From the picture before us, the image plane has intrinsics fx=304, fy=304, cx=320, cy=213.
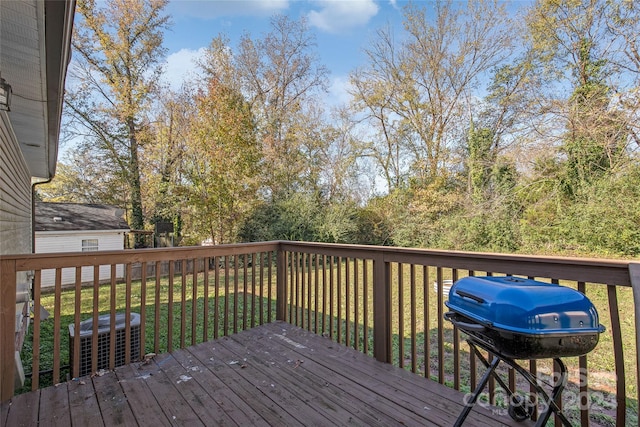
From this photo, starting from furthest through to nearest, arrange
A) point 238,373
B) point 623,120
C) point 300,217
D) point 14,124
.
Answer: point 300,217
point 623,120
point 14,124
point 238,373

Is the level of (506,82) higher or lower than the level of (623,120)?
higher

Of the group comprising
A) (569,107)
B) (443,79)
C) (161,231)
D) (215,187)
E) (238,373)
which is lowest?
(238,373)

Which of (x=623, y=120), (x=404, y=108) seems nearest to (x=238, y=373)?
(x=623, y=120)

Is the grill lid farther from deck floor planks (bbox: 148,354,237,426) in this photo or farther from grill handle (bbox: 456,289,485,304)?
deck floor planks (bbox: 148,354,237,426)

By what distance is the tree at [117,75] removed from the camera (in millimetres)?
10312

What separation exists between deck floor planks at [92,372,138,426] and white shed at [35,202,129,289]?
26.3 ft

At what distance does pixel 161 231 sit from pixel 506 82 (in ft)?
38.9

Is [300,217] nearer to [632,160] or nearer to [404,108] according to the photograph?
[404,108]

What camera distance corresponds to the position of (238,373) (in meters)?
2.27

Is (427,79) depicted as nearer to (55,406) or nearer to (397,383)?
(397,383)

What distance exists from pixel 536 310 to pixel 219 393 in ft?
6.23

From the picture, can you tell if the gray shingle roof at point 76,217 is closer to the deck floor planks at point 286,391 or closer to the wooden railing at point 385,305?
the wooden railing at point 385,305

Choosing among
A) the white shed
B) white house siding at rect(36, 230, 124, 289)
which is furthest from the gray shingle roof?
white house siding at rect(36, 230, 124, 289)

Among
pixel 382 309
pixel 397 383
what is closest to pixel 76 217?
pixel 382 309
